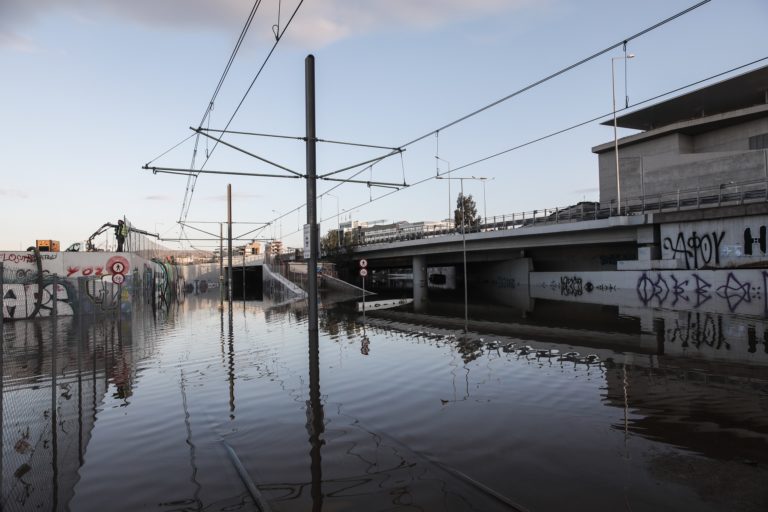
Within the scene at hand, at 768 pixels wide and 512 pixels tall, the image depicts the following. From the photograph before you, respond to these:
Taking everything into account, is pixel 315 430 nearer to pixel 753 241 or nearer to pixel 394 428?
pixel 394 428

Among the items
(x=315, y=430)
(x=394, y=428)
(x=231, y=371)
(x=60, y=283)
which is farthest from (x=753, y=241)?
(x=60, y=283)

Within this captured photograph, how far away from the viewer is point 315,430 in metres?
7.15

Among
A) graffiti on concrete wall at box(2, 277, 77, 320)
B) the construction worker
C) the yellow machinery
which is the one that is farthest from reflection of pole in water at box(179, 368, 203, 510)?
the construction worker

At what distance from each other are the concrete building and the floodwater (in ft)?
120

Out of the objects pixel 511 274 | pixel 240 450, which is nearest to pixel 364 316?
pixel 240 450

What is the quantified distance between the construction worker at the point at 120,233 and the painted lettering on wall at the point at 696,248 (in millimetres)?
36024

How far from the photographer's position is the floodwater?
16.6 ft

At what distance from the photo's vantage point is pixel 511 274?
190 ft

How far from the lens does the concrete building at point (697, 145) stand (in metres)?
46.4

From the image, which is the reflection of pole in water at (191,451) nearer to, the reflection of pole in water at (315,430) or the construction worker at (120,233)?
the reflection of pole in water at (315,430)

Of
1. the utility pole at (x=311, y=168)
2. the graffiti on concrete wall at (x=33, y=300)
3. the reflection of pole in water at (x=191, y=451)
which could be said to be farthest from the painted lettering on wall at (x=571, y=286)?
the reflection of pole in water at (x=191, y=451)

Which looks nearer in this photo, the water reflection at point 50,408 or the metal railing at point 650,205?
the water reflection at point 50,408

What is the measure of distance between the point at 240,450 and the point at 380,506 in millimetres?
2334

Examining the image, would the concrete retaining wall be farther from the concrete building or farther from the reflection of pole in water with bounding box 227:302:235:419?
the concrete building
